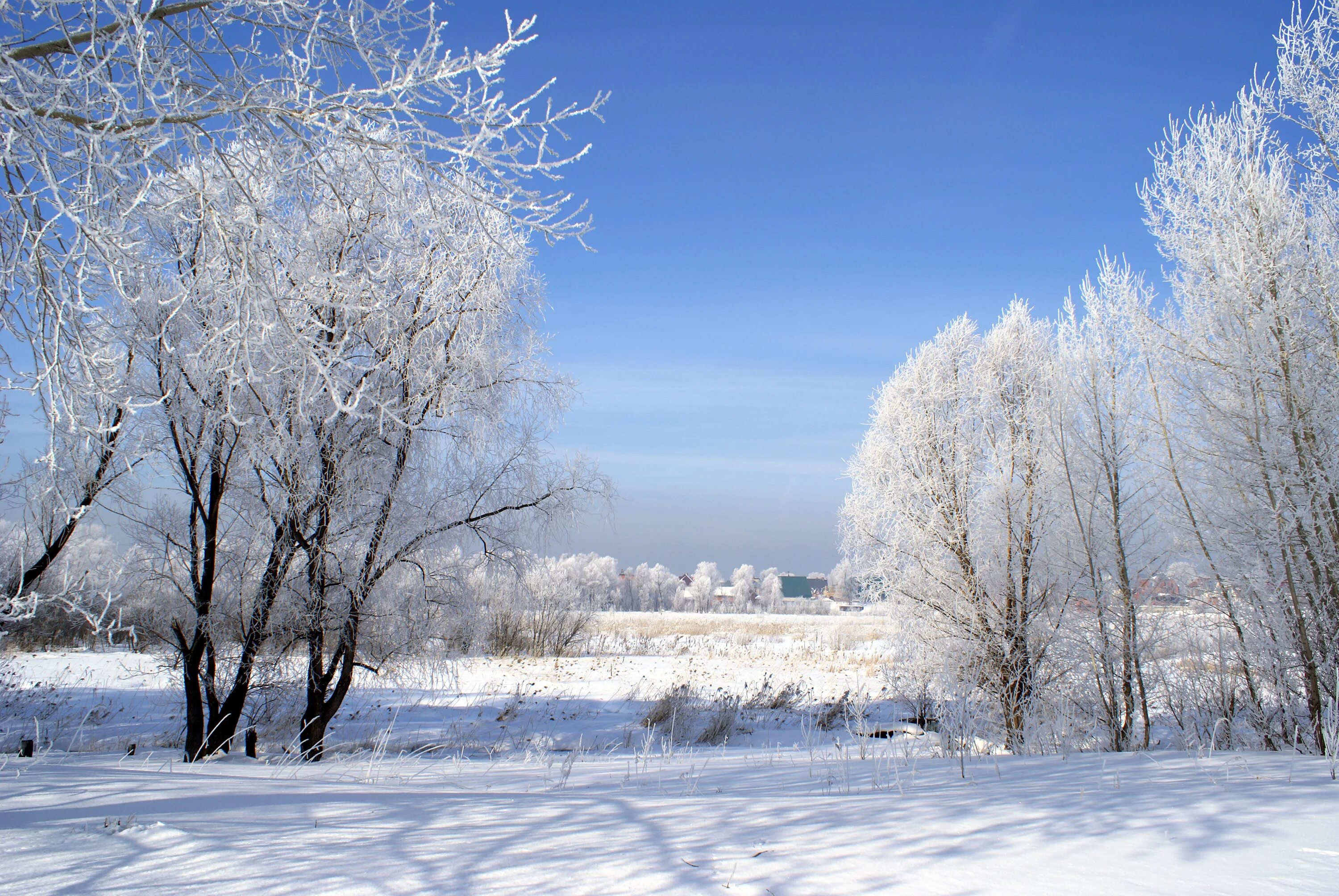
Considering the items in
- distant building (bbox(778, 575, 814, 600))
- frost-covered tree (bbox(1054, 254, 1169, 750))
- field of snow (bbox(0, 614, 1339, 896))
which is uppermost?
distant building (bbox(778, 575, 814, 600))

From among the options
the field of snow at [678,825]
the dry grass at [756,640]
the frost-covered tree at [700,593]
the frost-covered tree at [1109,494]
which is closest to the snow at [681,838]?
the field of snow at [678,825]

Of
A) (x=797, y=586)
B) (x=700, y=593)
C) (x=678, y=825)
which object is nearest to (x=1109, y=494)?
(x=678, y=825)

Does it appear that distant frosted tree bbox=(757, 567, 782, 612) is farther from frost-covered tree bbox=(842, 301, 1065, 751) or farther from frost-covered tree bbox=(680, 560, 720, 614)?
frost-covered tree bbox=(842, 301, 1065, 751)

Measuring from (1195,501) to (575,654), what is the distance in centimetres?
2195

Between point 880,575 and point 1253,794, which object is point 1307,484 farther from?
point 880,575

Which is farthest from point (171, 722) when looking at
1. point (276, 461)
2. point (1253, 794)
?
point (1253, 794)

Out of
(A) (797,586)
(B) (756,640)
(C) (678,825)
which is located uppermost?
(A) (797,586)

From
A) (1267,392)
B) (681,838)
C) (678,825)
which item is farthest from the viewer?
(1267,392)

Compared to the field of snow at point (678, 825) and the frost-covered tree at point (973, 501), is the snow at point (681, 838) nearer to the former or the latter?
the field of snow at point (678, 825)

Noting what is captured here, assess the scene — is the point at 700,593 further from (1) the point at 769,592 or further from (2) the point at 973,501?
(2) the point at 973,501

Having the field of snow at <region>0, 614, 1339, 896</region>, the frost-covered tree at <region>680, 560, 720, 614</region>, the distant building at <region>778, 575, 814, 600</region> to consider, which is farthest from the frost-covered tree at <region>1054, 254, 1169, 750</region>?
the distant building at <region>778, 575, 814, 600</region>

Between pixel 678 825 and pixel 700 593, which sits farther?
pixel 700 593

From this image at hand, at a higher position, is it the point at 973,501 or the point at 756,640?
the point at 973,501

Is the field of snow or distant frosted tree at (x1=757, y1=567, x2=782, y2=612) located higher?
distant frosted tree at (x1=757, y1=567, x2=782, y2=612)
